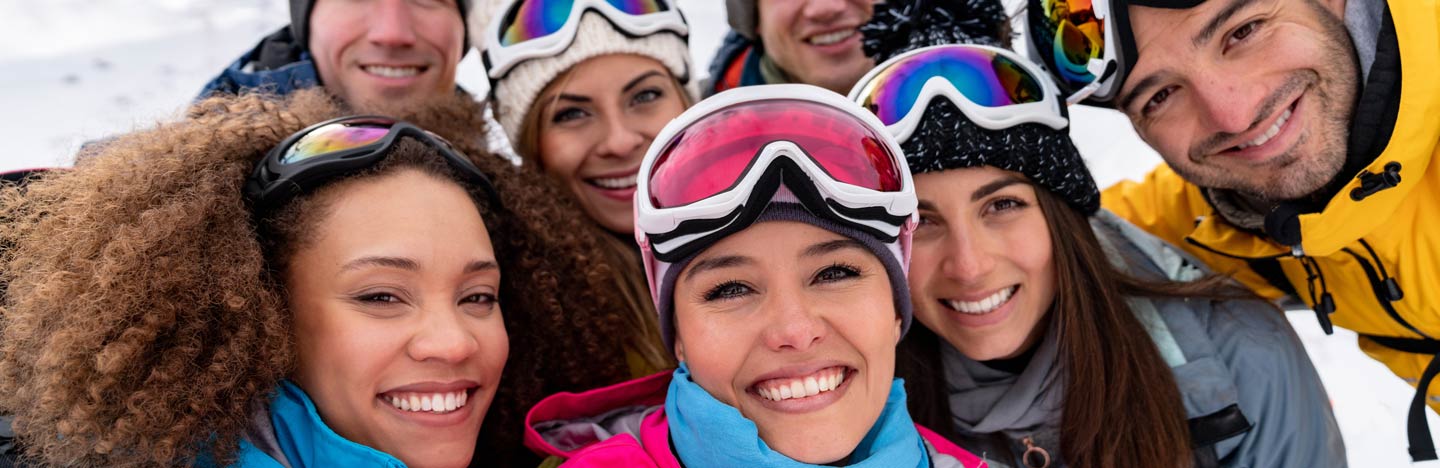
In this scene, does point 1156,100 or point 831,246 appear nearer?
point 831,246

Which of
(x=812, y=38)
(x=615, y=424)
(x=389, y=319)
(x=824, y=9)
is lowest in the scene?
(x=615, y=424)

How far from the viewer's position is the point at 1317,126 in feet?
10.3

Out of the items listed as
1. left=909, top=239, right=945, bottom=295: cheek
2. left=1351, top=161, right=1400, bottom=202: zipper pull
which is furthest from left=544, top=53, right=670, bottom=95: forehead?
left=1351, top=161, right=1400, bottom=202: zipper pull

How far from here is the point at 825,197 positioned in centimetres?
247

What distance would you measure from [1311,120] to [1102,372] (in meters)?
1.07

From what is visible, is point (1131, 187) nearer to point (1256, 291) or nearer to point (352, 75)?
point (1256, 291)

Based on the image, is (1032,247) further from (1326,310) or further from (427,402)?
(427,402)

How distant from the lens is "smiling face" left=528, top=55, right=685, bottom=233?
13.0 ft

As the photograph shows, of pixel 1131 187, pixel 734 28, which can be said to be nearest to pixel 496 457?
pixel 734 28

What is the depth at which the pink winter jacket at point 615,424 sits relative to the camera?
2727 mm

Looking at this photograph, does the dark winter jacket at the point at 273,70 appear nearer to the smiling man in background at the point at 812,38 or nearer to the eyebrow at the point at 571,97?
the eyebrow at the point at 571,97

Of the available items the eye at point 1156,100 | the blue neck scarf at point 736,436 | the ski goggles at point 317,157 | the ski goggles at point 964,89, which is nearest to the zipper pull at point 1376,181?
the eye at point 1156,100

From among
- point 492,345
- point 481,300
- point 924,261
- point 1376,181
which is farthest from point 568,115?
point 1376,181

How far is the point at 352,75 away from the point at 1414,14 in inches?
156
